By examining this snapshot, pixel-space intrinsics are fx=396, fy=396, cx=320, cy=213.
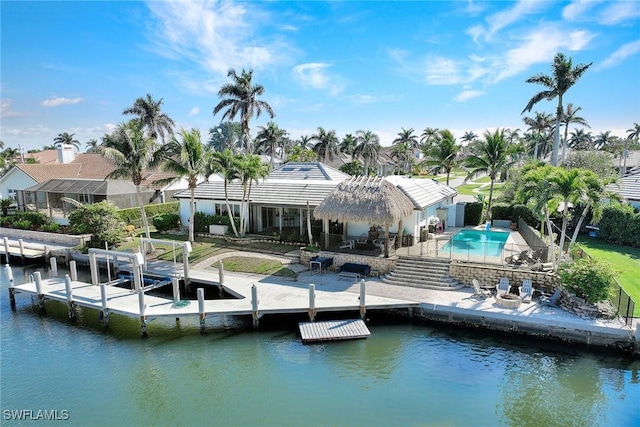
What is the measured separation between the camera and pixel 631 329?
580 inches

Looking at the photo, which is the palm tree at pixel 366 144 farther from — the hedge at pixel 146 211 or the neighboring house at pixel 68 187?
the hedge at pixel 146 211

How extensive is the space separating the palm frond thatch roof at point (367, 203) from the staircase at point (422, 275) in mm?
2490

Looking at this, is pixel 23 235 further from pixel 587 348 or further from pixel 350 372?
pixel 587 348

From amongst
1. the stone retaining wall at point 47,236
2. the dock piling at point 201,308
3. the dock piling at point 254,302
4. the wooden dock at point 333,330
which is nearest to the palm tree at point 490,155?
the wooden dock at point 333,330

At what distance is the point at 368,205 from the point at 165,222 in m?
18.0

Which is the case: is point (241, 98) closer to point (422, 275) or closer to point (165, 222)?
point (165, 222)

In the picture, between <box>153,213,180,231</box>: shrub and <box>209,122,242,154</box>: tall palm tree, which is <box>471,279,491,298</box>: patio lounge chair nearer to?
<box>153,213,180,231</box>: shrub

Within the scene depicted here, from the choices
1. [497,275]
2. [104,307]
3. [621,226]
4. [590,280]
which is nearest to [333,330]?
[497,275]

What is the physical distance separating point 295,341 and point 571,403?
9.87 meters

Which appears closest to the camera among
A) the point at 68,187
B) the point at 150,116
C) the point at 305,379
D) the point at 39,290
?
the point at 305,379

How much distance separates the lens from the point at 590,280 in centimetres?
1623

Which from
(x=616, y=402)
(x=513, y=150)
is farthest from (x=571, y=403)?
(x=513, y=150)

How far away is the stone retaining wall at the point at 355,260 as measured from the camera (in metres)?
21.7

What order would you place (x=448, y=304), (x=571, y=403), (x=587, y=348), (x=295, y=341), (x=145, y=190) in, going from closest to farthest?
(x=571, y=403)
(x=587, y=348)
(x=295, y=341)
(x=448, y=304)
(x=145, y=190)
